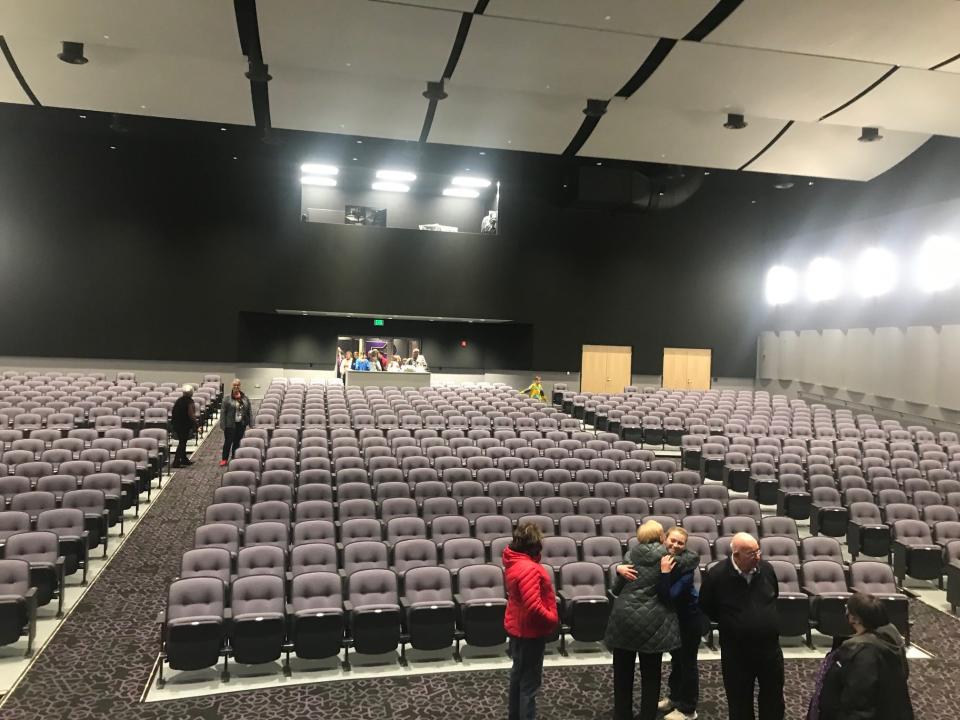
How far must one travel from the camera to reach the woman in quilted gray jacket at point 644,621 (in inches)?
160

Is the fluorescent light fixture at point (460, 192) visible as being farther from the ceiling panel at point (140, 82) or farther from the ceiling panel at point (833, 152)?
the ceiling panel at point (833, 152)

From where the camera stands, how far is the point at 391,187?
22.8m

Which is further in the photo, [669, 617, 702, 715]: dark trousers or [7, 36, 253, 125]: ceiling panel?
[7, 36, 253, 125]: ceiling panel

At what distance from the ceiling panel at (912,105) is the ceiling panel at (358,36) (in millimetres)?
8284

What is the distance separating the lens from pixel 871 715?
10.3 feet

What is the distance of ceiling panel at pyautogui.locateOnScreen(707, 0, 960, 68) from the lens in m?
10.0

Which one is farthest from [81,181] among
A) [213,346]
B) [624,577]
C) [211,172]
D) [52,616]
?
[624,577]

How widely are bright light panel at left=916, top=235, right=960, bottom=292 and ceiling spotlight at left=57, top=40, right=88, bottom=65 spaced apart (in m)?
18.8

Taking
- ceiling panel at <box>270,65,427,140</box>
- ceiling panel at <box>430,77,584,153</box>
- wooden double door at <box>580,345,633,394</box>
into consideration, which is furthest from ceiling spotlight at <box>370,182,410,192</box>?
wooden double door at <box>580,345,633,394</box>

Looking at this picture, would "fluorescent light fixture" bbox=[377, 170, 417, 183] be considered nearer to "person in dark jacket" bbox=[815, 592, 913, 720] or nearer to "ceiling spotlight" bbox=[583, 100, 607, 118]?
"ceiling spotlight" bbox=[583, 100, 607, 118]

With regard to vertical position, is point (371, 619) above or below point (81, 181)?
below

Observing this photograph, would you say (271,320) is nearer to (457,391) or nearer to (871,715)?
(457,391)

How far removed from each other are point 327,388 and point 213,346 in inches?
240

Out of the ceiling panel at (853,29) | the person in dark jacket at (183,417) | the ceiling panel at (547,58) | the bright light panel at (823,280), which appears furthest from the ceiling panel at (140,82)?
the bright light panel at (823,280)
